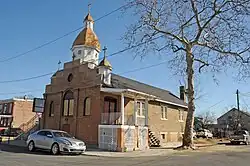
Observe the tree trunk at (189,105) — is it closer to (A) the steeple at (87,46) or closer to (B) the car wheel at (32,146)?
(A) the steeple at (87,46)

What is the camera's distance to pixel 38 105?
26.8m

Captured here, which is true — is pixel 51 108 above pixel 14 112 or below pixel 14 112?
below

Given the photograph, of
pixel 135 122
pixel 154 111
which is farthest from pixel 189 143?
pixel 154 111

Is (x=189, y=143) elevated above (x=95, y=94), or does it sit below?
below

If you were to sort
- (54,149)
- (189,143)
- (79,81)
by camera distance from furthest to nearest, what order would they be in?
(79,81)
(189,143)
(54,149)

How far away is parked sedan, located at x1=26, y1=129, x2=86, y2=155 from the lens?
58.6ft

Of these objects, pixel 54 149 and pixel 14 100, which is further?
pixel 14 100

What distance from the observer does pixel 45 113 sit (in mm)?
29281

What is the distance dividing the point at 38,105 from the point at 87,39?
9099mm

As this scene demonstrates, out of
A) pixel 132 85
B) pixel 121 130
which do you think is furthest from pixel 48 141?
pixel 132 85

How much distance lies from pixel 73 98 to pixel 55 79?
143 inches

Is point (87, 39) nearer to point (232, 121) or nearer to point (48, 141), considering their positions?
point (48, 141)

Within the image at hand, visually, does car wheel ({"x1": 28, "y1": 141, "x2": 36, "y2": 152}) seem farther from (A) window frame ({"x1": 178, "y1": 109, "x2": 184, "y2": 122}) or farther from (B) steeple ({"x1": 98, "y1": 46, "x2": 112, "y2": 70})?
(A) window frame ({"x1": 178, "y1": 109, "x2": 184, "y2": 122})

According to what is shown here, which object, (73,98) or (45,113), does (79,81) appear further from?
(45,113)
